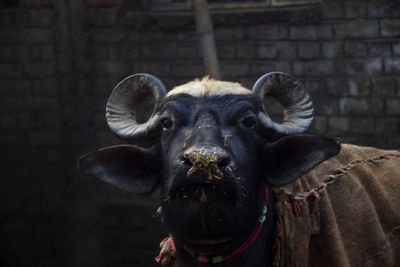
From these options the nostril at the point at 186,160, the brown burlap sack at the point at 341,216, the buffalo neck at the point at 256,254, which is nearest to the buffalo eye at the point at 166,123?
the nostril at the point at 186,160

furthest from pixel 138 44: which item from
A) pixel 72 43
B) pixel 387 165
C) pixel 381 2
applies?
pixel 387 165

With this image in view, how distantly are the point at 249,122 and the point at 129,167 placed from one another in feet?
2.52

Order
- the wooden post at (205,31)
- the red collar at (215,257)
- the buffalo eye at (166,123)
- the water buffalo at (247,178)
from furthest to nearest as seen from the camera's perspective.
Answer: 1. the wooden post at (205,31)
2. the buffalo eye at (166,123)
3. the red collar at (215,257)
4. the water buffalo at (247,178)

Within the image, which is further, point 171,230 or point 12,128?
point 12,128

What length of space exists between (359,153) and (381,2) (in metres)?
3.05

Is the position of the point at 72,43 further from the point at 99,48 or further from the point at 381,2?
the point at 381,2

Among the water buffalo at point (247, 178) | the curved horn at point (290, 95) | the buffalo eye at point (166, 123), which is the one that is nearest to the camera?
the water buffalo at point (247, 178)

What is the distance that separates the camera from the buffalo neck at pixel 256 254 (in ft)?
7.62

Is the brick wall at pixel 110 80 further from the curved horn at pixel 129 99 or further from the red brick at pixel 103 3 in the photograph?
the curved horn at pixel 129 99

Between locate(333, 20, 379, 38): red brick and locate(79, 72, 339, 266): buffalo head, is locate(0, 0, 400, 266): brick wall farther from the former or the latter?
locate(79, 72, 339, 266): buffalo head

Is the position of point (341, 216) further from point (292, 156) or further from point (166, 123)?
point (166, 123)

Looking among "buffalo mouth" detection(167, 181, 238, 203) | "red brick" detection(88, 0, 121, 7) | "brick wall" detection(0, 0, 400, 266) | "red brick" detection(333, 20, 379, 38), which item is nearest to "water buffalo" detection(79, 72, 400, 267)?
"buffalo mouth" detection(167, 181, 238, 203)

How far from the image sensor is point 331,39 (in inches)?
211

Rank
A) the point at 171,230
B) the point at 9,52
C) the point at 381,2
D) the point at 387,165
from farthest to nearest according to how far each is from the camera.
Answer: the point at 9,52
the point at 381,2
the point at 387,165
the point at 171,230
